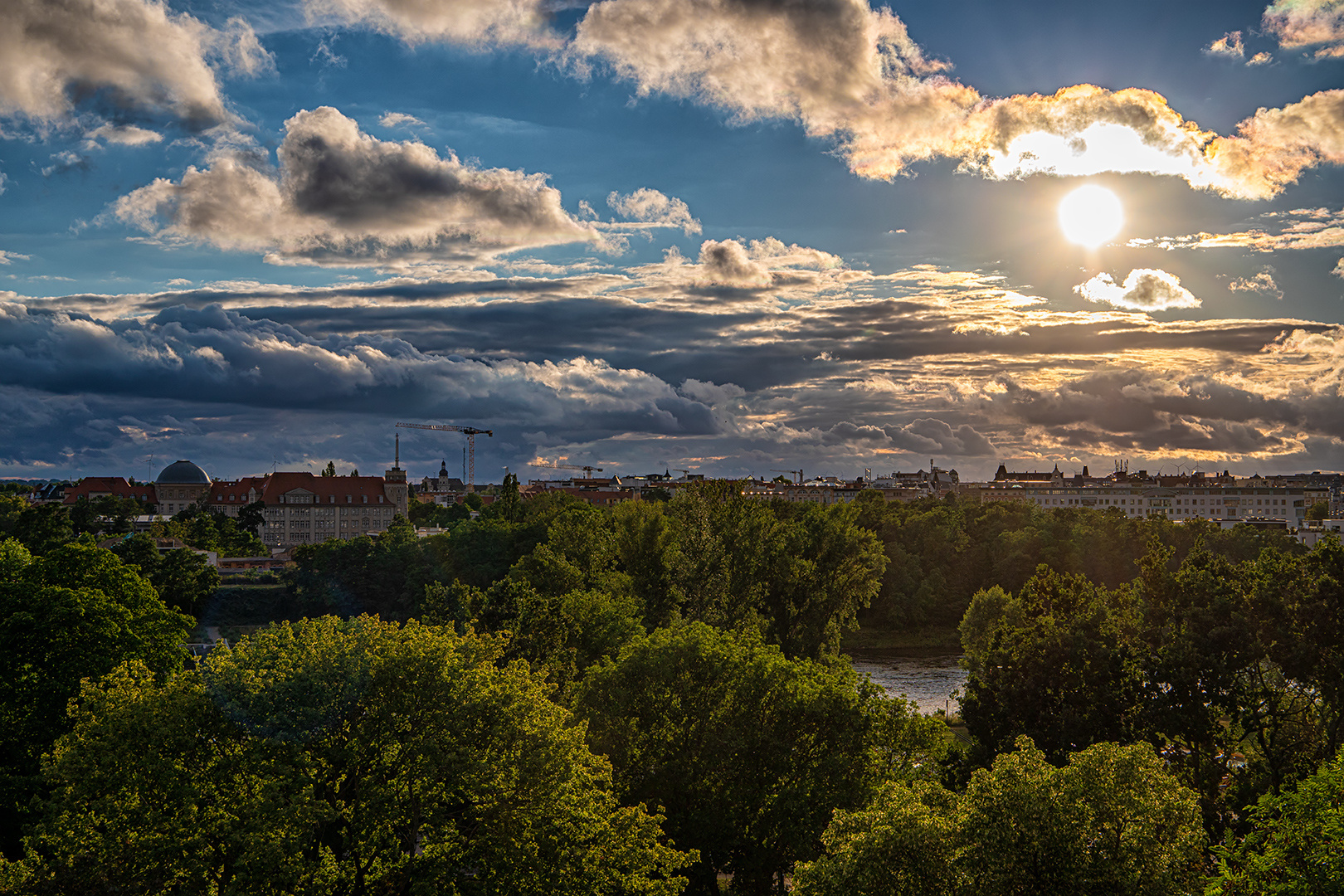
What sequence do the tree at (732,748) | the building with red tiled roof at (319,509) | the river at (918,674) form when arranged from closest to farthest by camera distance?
1. the tree at (732,748)
2. the river at (918,674)
3. the building with red tiled roof at (319,509)

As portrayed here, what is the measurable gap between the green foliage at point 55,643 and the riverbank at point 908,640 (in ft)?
276

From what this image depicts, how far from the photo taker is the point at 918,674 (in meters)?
96.9

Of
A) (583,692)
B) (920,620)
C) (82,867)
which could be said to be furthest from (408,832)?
(920,620)

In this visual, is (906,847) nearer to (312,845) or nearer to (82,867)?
(312,845)

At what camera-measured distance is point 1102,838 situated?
21.3 meters

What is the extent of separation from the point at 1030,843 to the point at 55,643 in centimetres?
3729

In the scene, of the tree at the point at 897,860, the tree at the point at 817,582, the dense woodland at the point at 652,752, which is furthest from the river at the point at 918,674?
the tree at the point at 897,860

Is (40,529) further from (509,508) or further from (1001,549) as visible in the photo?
(1001,549)

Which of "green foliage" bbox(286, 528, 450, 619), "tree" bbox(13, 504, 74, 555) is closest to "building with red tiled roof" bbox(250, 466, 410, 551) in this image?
"green foliage" bbox(286, 528, 450, 619)

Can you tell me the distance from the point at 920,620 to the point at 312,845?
112 m

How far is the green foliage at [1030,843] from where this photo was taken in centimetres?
2075

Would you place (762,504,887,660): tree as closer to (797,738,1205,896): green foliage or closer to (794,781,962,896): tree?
(797,738,1205,896): green foliage

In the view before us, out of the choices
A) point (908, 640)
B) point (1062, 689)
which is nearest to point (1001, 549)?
point (908, 640)

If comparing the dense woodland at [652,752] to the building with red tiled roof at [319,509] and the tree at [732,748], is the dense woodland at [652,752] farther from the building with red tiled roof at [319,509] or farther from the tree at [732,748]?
the building with red tiled roof at [319,509]
